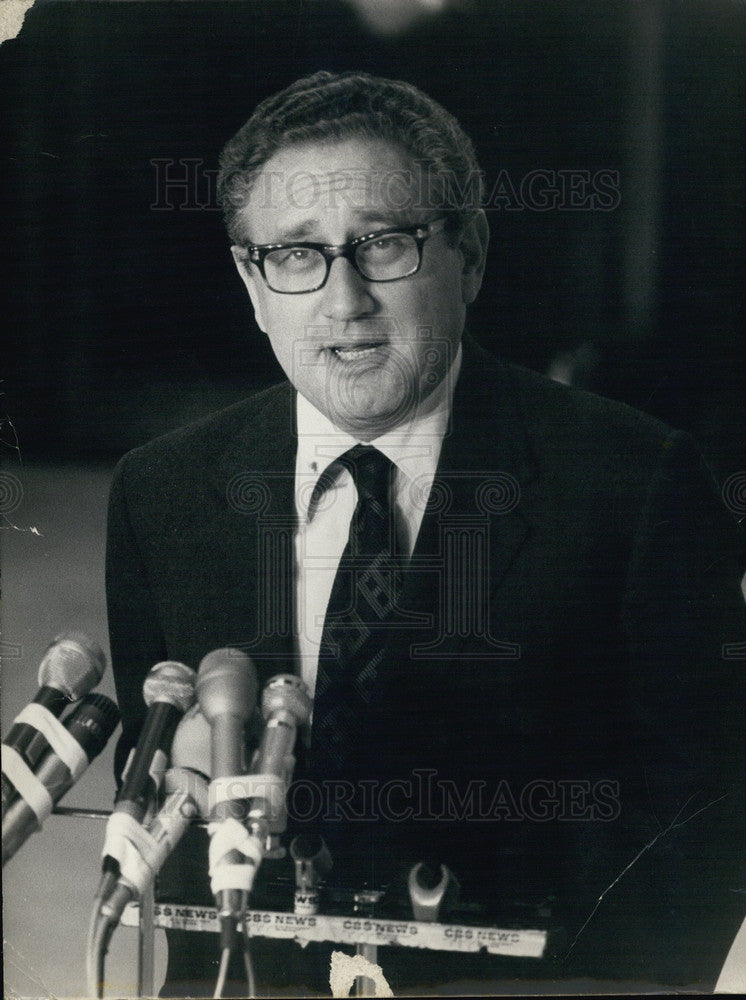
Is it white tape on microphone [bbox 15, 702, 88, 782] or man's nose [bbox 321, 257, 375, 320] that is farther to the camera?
white tape on microphone [bbox 15, 702, 88, 782]

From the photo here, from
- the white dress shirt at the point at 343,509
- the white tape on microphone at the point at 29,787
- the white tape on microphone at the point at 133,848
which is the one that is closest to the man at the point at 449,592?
the white dress shirt at the point at 343,509

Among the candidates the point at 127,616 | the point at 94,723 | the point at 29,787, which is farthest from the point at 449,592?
the point at 29,787

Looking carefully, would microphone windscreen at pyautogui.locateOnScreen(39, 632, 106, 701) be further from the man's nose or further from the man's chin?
the man's nose

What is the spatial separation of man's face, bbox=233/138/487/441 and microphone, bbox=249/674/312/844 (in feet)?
2.03

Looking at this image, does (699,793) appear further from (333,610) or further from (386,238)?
(386,238)

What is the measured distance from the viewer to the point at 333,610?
7.99 feet

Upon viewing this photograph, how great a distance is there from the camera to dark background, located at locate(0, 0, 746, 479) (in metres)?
2.43

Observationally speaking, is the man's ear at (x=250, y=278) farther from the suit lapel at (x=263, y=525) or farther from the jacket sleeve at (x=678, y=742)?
the jacket sleeve at (x=678, y=742)

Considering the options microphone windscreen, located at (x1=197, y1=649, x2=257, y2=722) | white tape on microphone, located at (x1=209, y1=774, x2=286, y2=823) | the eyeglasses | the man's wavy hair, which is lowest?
white tape on microphone, located at (x1=209, y1=774, x2=286, y2=823)

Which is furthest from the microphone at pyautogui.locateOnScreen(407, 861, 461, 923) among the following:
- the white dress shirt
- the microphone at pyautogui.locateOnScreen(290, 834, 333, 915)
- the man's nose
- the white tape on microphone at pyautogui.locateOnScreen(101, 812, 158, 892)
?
the man's nose

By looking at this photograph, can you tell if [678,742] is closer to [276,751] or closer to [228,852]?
[276,751]

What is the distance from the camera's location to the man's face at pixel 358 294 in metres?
2.34

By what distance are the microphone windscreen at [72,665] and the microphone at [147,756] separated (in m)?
0.13

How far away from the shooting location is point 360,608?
243 cm
